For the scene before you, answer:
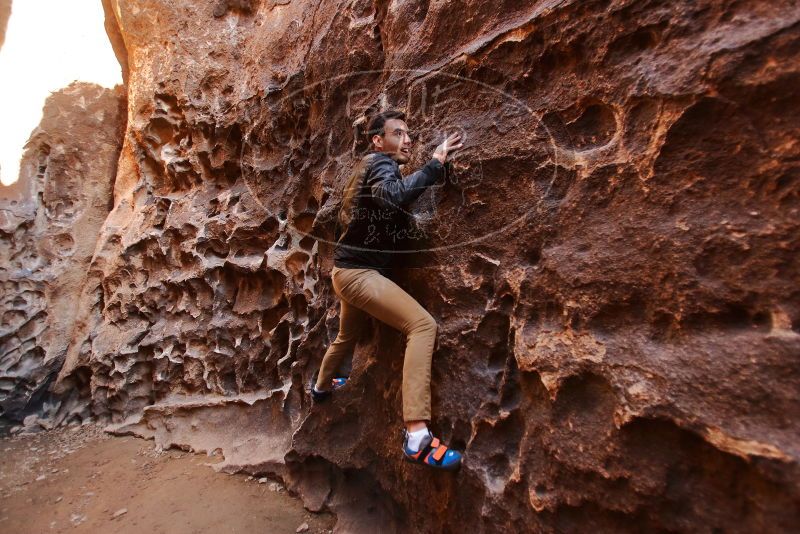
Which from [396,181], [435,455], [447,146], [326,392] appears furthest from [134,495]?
[447,146]

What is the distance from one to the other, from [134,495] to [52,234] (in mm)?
3238

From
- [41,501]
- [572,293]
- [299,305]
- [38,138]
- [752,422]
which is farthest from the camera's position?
[38,138]

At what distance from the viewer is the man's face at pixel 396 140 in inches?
87.2

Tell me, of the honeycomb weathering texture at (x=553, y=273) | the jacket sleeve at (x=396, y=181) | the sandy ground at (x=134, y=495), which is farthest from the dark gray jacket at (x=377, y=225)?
the sandy ground at (x=134, y=495)

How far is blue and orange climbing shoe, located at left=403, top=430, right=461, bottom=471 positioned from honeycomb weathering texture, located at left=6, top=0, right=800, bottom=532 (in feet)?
0.28

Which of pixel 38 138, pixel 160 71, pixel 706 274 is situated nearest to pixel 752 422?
pixel 706 274

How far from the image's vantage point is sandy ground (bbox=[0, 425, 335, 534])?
2789mm

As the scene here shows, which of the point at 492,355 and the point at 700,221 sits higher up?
the point at 700,221

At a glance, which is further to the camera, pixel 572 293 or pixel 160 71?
pixel 160 71

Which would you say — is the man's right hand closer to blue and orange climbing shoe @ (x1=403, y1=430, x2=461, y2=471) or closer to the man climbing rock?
the man climbing rock

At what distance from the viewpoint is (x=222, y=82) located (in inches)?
169

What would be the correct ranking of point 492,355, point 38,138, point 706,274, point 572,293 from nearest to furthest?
point 706,274
point 572,293
point 492,355
point 38,138

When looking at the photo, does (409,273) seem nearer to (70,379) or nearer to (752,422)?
(752,422)

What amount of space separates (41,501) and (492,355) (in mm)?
3371
